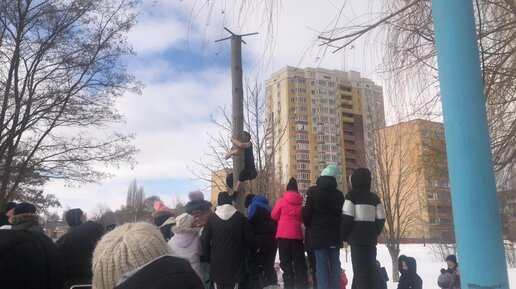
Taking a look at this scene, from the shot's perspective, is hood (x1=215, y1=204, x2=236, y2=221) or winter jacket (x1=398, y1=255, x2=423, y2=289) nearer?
hood (x1=215, y1=204, x2=236, y2=221)

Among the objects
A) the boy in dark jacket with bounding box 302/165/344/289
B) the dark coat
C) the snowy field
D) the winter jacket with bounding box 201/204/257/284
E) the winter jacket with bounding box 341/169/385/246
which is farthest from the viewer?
the snowy field

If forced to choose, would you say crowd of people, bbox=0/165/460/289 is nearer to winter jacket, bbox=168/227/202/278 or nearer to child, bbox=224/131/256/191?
winter jacket, bbox=168/227/202/278

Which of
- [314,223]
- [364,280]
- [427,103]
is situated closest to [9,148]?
[314,223]

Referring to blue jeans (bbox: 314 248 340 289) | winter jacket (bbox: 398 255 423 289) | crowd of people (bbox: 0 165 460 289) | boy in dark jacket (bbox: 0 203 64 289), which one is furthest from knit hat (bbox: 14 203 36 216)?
winter jacket (bbox: 398 255 423 289)

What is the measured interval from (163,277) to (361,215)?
4242 mm

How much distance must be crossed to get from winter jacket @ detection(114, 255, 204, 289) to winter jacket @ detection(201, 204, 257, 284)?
400 cm

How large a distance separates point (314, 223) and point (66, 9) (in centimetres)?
927

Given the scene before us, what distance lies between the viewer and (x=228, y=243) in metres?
5.43

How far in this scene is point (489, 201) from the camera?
1.80m

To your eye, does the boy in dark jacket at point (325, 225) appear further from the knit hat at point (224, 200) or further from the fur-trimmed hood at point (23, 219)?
the fur-trimmed hood at point (23, 219)

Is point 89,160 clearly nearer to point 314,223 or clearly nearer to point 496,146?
point 314,223

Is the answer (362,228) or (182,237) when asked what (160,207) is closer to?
(182,237)

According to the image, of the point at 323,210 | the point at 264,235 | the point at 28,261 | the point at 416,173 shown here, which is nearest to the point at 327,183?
the point at 323,210

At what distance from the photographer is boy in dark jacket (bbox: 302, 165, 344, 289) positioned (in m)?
5.64
